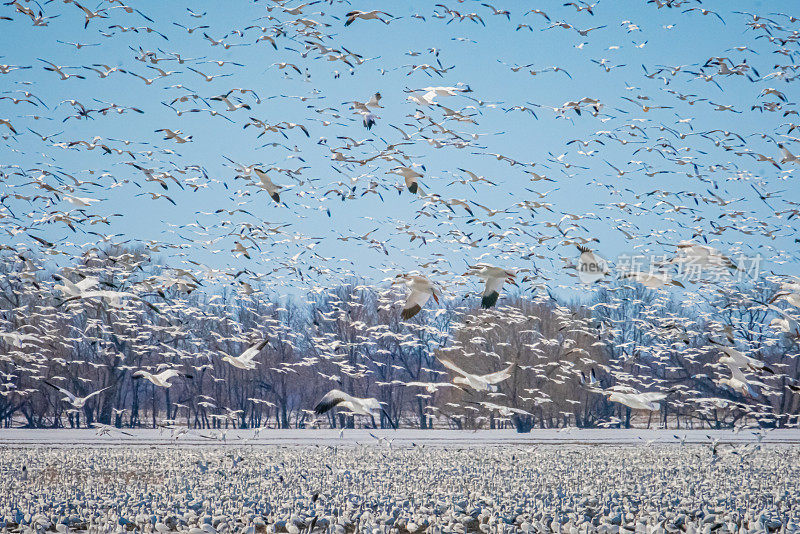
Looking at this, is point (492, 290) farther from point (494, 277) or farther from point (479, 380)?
point (479, 380)

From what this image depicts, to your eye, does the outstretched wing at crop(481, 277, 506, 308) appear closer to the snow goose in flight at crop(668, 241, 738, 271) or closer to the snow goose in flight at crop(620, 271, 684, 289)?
the snow goose in flight at crop(620, 271, 684, 289)

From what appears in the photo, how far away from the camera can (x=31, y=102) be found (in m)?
17.4

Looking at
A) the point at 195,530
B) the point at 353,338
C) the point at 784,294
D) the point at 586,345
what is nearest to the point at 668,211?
the point at 784,294

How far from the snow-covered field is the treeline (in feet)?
43.4

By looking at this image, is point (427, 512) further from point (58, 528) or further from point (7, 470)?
point (7, 470)

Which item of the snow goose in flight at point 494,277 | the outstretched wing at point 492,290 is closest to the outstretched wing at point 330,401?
the outstretched wing at point 492,290

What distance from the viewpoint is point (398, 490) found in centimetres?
1533

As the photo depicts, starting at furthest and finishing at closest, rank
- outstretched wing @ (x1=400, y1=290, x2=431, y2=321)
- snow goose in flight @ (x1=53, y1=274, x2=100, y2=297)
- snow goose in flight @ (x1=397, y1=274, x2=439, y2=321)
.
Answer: snow goose in flight @ (x1=53, y1=274, x2=100, y2=297), snow goose in flight @ (x1=397, y1=274, x2=439, y2=321), outstretched wing @ (x1=400, y1=290, x2=431, y2=321)

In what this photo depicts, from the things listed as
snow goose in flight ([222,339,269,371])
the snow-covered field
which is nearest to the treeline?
the snow-covered field

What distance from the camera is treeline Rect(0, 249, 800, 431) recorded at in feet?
132

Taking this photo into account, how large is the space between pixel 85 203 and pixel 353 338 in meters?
40.4

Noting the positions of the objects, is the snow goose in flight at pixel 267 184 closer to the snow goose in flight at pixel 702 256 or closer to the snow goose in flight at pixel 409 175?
the snow goose in flight at pixel 409 175

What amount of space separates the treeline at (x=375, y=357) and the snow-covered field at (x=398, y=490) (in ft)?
43.4

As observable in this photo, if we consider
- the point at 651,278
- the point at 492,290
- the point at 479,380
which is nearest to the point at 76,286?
the point at 479,380
